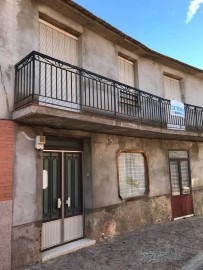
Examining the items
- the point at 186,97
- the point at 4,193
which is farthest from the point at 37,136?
the point at 186,97

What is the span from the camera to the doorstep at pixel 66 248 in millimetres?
6347

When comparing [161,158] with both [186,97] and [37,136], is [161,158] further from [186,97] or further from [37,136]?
[37,136]

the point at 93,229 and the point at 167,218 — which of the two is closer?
the point at 93,229

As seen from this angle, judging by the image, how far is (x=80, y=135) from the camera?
7.62m

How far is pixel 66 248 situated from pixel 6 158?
2.88 meters

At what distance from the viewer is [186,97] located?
12.5m

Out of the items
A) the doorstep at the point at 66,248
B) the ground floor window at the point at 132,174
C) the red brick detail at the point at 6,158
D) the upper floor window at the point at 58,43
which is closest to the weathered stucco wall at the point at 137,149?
the ground floor window at the point at 132,174

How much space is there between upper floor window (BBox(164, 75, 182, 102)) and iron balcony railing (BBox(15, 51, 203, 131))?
1019mm

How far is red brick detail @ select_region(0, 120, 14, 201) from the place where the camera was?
18.3 ft

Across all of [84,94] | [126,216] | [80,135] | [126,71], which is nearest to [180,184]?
[126,216]

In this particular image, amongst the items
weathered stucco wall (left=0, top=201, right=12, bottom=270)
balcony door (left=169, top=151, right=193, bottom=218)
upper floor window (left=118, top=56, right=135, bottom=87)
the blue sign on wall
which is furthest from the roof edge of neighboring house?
weathered stucco wall (left=0, top=201, right=12, bottom=270)

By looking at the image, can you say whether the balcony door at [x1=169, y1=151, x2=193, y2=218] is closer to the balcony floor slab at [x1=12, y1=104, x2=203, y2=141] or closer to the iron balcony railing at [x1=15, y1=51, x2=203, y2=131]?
the iron balcony railing at [x1=15, y1=51, x2=203, y2=131]

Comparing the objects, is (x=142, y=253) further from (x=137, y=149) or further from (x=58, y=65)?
(x=58, y=65)

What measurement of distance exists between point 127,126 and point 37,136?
258 cm
